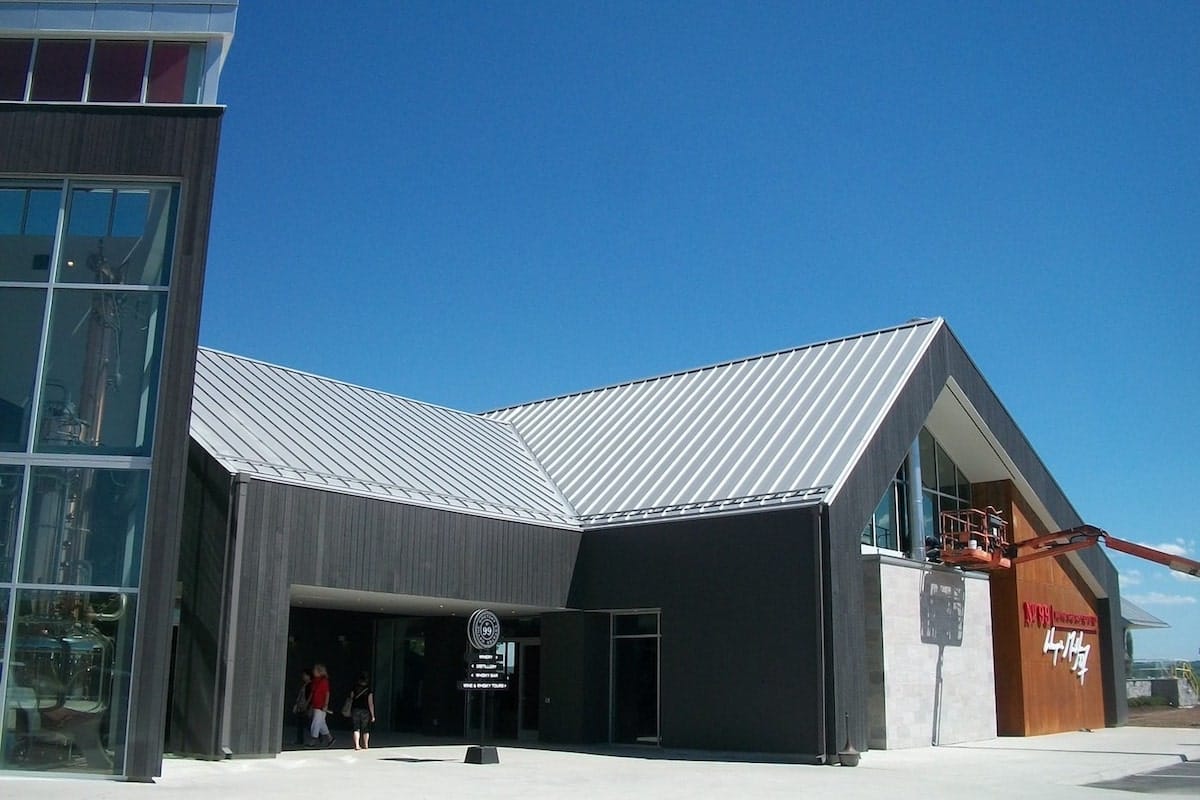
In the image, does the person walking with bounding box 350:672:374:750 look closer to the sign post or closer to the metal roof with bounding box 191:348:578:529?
the sign post

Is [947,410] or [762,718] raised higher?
[947,410]

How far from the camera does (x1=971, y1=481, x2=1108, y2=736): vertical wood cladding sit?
2823cm

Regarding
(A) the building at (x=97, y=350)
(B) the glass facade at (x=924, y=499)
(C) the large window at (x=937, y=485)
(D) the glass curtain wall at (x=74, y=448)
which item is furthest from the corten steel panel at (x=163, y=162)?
(C) the large window at (x=937, y=485)

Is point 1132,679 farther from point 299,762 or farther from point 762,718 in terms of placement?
point 299,762

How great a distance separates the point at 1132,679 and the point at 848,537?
39620 mm

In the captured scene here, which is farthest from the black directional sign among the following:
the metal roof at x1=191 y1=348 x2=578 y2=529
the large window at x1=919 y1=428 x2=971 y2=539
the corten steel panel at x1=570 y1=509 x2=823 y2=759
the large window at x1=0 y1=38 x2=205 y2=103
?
the large window at x1=919 y1=428 x2=971 y2=539

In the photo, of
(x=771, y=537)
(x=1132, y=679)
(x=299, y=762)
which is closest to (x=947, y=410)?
(x=771, y=537)

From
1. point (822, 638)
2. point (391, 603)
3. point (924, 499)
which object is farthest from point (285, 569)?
point (924, 499)

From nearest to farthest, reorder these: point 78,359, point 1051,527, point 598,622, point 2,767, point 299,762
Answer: point 2,767 < point 78,359 < point 299,762 < point 598,622 < point 1051,527

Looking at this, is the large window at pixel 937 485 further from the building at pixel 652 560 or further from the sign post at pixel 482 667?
the sign post at pixel 482 667

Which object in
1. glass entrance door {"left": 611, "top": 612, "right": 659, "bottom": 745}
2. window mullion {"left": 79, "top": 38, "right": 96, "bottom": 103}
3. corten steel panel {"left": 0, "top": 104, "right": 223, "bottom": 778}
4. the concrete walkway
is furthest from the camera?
glass entrance door {"left": 611, "top": 612, "right": 659, "bottom": 745}

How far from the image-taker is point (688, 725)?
22078 millimetres

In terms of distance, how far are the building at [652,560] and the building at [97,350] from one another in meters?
3.73

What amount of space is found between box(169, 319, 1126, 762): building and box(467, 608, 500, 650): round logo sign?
260 cm
